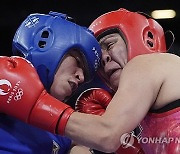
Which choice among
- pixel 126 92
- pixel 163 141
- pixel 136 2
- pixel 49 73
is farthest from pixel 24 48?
pixel 136 2

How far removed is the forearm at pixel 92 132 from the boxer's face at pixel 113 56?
51cm

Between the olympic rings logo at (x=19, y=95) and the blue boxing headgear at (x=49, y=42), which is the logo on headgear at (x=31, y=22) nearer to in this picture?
the blue boxing headgear at (x=49, y=42)

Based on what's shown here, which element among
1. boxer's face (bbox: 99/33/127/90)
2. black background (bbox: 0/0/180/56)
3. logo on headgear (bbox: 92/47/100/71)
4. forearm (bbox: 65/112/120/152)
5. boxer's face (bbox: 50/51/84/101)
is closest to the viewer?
forearm (bbox: 65/112/120/152)

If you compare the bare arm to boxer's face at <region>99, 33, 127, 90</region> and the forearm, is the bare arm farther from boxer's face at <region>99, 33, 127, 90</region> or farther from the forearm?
boxer's face at <region>99, 33, 127, 90</region>

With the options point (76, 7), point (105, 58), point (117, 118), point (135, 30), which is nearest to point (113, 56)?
point (105, 58)

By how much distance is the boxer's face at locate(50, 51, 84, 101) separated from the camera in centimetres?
164

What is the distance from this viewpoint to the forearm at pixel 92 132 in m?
1.36

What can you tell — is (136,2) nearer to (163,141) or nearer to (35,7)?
(35,7)

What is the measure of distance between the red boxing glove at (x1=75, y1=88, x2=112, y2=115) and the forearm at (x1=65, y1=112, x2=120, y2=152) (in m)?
0.46

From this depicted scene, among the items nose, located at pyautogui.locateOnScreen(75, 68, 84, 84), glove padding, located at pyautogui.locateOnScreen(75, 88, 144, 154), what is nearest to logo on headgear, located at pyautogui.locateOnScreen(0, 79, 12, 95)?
nose, located at pyautogui.locateOnScreen(75, 68, 84, 84)

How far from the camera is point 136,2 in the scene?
436 centimetres

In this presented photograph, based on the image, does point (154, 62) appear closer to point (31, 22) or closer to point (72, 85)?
point (72, 85)

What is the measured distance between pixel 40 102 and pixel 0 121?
180 mm

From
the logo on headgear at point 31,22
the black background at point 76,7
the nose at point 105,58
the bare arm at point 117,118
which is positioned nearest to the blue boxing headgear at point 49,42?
the logo on headgear at point 31,22
